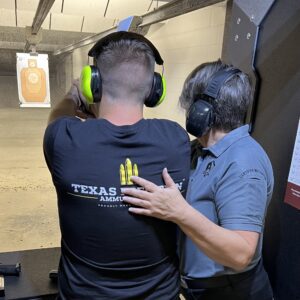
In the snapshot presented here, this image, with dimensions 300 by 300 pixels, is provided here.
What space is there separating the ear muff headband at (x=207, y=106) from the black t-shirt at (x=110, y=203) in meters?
0.16

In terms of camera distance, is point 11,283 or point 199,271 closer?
point 199,271

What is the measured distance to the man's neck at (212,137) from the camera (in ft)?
3.17

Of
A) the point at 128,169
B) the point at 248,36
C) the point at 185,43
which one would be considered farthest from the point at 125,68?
the point at 185,43

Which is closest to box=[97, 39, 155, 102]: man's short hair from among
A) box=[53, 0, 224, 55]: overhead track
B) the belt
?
the belt

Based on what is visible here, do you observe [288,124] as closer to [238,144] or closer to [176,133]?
[238,144]

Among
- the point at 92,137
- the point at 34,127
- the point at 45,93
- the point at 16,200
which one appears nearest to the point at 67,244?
the point at 92,137

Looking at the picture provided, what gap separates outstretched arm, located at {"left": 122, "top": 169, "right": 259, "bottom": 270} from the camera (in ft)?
2.35

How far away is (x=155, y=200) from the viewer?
2.35 ft

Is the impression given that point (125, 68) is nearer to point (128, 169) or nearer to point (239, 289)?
point (128, 169)

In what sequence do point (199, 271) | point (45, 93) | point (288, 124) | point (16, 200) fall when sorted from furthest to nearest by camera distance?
point (45, 93) < point (16, 200) < point (288, 124) < point (199, 271)

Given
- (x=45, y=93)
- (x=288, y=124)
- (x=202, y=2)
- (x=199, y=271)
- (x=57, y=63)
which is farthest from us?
(x=57, y=63)

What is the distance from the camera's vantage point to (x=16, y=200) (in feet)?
11.0

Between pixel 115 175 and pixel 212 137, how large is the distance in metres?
0.39

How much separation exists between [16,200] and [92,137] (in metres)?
2.96
